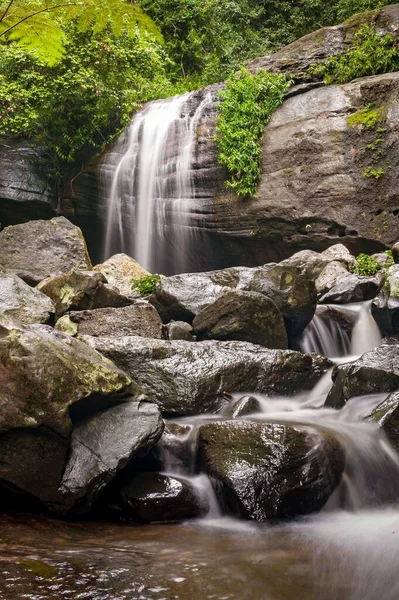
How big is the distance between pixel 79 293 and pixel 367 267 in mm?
6096

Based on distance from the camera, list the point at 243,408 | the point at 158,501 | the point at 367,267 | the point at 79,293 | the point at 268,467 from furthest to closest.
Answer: the point at 367,267, the point at 79,293, the point at 243,408, the point at 268,467, the point at 158,501

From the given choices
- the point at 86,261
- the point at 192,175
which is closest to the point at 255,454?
the point at 86,261

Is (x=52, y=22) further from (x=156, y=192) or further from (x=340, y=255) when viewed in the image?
(x=156, y=192)

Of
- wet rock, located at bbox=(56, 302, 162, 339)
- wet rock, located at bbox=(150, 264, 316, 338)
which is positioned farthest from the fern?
wet rock, located at bbox=(150, 264, 316, 338)

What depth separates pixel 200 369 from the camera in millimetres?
5883

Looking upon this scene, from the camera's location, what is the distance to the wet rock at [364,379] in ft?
18.8

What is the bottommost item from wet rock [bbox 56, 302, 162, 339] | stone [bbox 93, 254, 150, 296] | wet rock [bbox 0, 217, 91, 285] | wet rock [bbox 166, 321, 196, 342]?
wet rock [bbox 166, 321, 196, 342]

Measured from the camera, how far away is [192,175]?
13742 millimetres

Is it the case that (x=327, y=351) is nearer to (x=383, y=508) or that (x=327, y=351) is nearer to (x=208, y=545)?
(x=383, y=508)

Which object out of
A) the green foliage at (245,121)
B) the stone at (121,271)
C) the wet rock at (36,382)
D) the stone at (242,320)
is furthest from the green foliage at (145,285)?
the wet rock at (36,382)

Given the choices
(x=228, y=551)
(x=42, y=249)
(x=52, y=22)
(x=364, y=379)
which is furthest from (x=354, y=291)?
(x=228, y=551)

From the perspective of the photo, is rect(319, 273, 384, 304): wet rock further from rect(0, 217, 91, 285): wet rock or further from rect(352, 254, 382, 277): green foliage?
rect(0, 217, 91, 285): wet rock

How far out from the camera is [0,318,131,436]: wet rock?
153 inches

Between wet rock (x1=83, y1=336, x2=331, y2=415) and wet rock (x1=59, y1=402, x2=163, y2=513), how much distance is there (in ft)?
3.38
